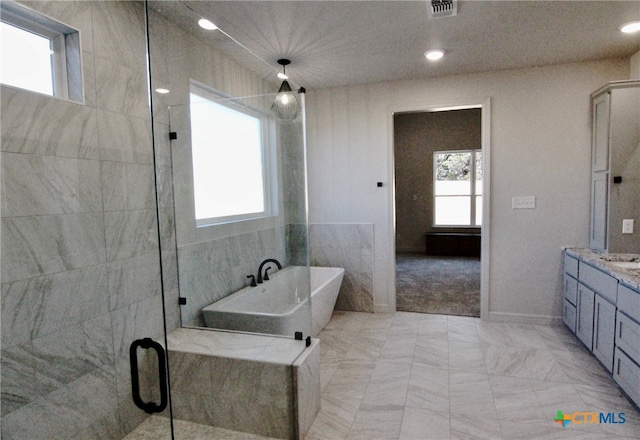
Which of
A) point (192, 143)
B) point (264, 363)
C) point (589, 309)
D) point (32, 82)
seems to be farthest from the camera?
point (589, 309)

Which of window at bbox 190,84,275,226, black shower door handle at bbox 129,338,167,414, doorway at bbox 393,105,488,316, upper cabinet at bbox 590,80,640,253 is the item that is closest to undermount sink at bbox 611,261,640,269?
upper cabinet at bbox 590,80,640,253

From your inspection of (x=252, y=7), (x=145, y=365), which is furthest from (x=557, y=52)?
(x=145, y=365)

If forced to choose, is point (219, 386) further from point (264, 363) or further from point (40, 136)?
point (40, 136)

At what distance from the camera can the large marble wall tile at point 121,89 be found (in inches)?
77.4

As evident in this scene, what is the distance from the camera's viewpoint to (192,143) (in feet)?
8.39

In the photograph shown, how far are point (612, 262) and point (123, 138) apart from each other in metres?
3.52

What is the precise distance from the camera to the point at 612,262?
9.65ft

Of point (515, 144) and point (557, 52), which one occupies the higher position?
point (557, 52)

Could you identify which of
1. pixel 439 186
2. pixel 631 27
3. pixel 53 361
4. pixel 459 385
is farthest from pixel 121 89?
pixel 439 186

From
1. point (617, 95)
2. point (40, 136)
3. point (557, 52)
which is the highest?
point (557, 52)

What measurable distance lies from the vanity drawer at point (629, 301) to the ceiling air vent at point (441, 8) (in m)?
2.04

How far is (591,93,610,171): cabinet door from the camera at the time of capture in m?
3.23

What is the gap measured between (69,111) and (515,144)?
12.0 feet

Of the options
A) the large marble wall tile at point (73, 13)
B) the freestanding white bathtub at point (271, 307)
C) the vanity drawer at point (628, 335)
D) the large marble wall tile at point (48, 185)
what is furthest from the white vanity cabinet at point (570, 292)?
the large marble wall tile at point (73, 13)
